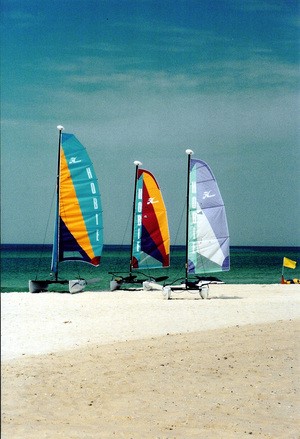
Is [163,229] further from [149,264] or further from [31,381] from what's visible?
[31,381]

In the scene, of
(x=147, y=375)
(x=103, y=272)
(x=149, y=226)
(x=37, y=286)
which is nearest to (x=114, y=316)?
(x=147, y=375)

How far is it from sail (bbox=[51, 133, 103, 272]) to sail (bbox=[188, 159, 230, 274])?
2523mm

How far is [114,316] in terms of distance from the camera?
12008mm

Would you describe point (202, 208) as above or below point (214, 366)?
above

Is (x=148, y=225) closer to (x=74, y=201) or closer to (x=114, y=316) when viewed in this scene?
(x=74, y=201)

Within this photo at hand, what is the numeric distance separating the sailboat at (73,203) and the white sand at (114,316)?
107cm

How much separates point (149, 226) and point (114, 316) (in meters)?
8.04

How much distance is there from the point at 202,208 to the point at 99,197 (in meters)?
2.67

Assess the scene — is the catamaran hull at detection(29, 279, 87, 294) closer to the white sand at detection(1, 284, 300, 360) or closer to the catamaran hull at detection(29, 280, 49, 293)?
the catamaran hull at detection(29, 280, 49, 293)

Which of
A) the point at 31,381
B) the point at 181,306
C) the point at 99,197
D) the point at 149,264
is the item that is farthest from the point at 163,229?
the point at 31,381

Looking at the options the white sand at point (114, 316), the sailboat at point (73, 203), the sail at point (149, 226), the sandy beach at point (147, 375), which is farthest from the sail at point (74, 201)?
the sandy beach at point (147, 375)

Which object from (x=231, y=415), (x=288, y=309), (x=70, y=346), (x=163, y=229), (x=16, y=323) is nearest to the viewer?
(x=231, y=415)

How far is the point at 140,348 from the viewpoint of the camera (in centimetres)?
880

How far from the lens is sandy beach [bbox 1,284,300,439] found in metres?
5.87
